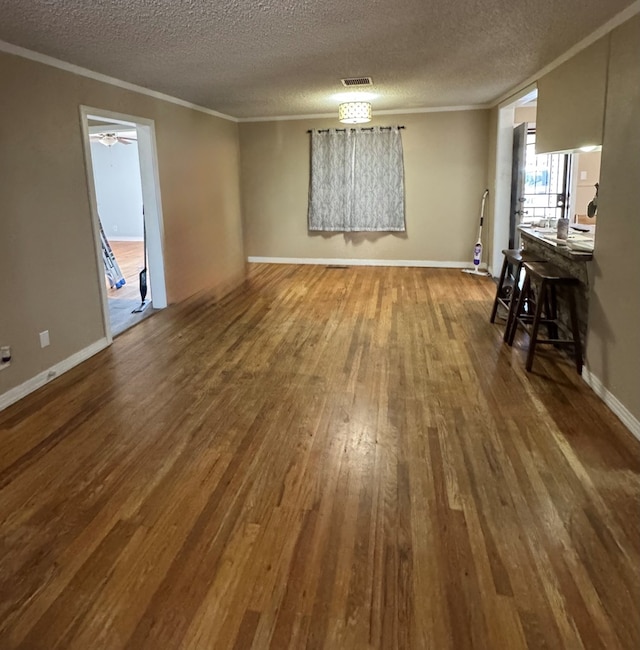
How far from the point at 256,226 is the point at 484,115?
3.80 m

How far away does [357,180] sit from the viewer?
786 centimetres

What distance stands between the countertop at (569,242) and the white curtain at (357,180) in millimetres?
3090

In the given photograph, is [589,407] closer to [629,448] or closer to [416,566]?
[629,448]

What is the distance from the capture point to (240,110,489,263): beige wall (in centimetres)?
745

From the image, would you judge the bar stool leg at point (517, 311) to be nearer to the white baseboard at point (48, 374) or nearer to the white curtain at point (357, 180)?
the white baseboard at point (48, 374)

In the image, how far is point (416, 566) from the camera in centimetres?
191

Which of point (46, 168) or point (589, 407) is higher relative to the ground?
point (46, 168)

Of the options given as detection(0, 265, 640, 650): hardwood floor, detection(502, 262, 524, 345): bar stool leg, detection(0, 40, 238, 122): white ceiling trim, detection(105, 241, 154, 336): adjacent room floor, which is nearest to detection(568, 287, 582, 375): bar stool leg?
detection(0, 265, 640, 650): hardwood floor

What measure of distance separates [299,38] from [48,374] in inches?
114

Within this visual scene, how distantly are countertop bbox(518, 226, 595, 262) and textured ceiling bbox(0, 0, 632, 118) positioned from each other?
55.0 inches

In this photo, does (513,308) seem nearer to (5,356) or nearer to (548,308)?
(548,308)

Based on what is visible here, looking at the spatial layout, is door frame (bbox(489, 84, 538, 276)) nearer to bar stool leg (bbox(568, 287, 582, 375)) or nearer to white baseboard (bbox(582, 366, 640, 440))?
bar stool leg (bbox(568, 287, 582, 375))

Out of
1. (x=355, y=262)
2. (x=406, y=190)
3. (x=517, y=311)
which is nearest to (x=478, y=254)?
(x=406, y=190)

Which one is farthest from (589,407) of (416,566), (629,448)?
(416,566)
